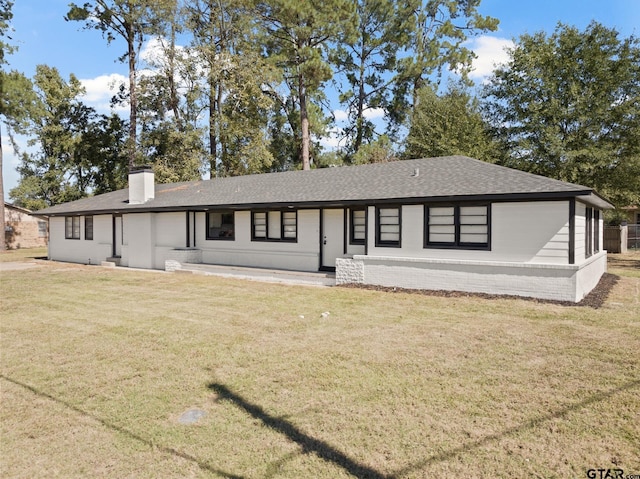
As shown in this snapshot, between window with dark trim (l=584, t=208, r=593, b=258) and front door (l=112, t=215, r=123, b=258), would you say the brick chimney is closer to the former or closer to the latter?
front door (l=112, t=215, r=123, b=258)

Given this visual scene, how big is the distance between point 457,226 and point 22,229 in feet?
121

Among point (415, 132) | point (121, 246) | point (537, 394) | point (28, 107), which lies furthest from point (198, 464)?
point (28, 107)

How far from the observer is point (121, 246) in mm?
20234

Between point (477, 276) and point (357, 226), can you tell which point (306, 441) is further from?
point (357, 226)

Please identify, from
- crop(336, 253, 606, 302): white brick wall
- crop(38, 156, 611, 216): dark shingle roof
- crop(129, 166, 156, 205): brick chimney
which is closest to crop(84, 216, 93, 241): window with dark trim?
crop(38, 156, 611, 216): dark shingle roof

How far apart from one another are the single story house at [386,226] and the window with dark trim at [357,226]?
4cm

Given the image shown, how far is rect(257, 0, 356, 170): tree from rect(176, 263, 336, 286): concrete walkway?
13752 mm

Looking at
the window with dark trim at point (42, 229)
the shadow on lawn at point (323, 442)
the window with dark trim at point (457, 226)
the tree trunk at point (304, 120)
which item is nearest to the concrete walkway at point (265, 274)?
the window with dark trim at point (457, 226)

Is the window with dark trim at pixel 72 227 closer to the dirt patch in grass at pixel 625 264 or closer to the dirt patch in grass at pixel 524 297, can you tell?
the dirt patch in grass at pixel 524 297

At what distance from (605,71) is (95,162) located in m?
39.4

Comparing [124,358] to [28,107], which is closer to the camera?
[124,358]

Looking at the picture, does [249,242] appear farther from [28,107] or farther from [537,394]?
[28,107]

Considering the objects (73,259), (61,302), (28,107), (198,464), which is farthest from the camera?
(28,107)

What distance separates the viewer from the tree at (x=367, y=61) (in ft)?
105
